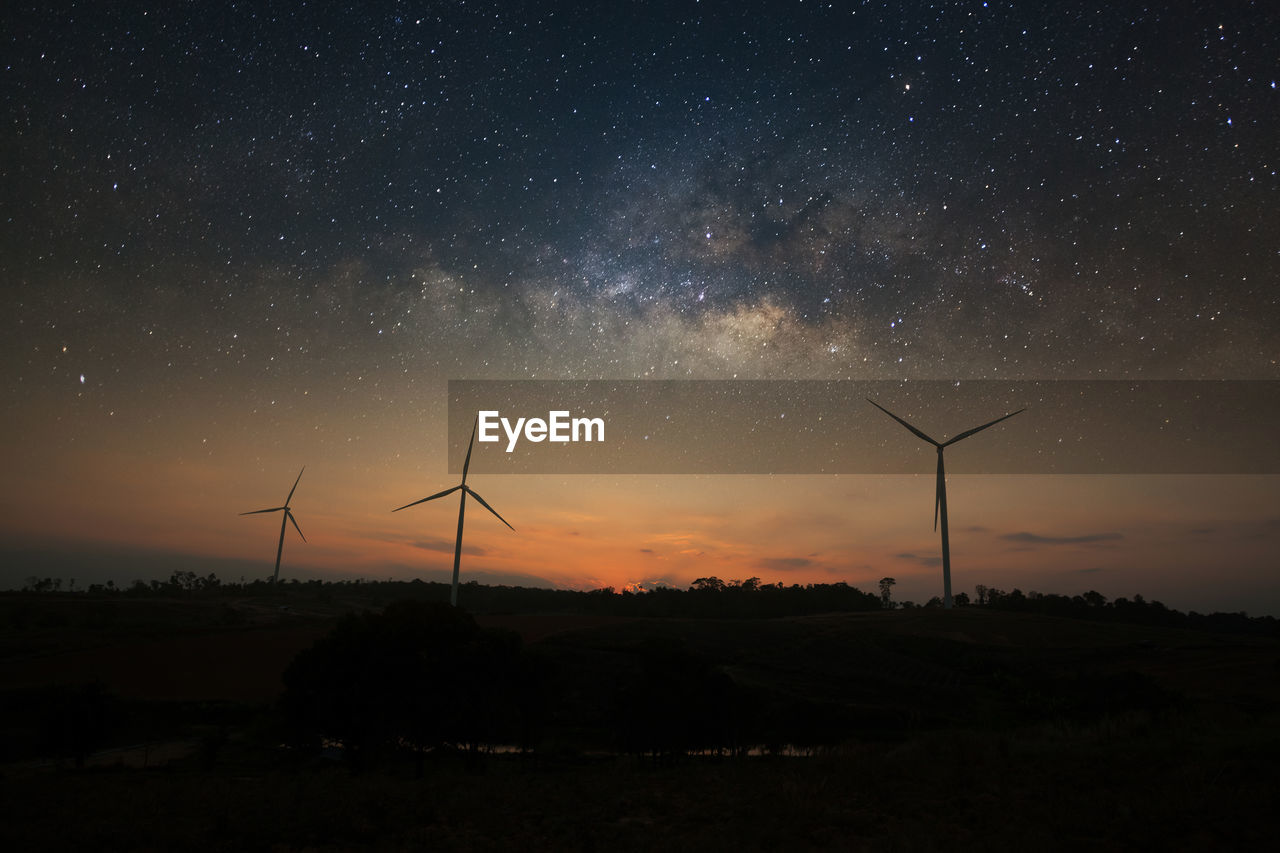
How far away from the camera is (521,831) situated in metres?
19.3

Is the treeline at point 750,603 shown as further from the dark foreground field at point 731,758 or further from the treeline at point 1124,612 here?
the dark foreground field at point 731,758

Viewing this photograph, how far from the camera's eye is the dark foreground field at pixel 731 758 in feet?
58.9

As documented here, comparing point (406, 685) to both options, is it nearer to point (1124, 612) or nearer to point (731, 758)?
point (731, 758)

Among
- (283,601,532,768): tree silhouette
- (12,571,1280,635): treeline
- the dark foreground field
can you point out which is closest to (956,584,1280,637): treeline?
(12,571,1280,635): treeline

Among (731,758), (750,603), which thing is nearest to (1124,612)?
(750,603)

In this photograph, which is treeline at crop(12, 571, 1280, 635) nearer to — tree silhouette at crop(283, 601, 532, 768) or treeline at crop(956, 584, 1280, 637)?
treeline at crop(956, 584, 1280, 637)

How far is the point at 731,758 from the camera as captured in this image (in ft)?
117

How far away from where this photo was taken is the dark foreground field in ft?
58.9

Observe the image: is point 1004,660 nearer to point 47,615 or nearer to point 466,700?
point 466,700

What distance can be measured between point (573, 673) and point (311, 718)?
30.1 metres

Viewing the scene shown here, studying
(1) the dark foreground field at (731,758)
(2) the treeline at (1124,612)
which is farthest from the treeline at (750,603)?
(1) the dark foreground field at (731,758)

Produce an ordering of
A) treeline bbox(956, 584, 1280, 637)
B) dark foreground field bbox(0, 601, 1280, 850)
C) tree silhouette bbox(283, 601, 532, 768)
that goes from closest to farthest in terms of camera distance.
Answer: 1. dark foreground field bbox(0, 601, 1280, 850)
2. tree silhouette bbox(283, 601, 532, 768)
3. treeline bbox(956, 584, 1280, 637)

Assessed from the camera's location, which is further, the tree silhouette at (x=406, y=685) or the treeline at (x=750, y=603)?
the treeline at (x=750, y=603)

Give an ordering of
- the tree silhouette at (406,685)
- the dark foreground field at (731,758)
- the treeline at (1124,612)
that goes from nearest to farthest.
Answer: the dark foreground field at (731,758)
the tree silhouette at (406,685)
the treeline at (1124,612)
